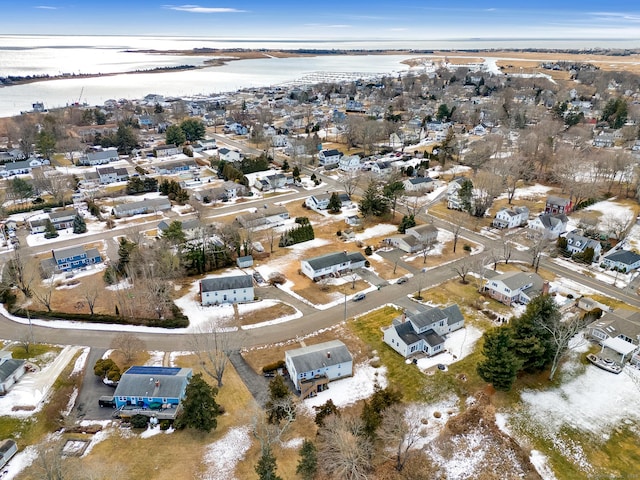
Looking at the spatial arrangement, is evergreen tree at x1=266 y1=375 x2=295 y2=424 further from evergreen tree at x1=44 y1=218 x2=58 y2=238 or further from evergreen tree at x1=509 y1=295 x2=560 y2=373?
evergreen tree at x1=44 y1=218 x2=58 y2=238

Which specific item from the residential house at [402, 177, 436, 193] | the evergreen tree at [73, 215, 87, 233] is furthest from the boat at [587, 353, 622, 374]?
the evergreen tree at [73, 215, 87, 233]

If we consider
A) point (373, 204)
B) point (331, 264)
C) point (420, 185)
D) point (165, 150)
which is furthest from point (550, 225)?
point (165, 150)

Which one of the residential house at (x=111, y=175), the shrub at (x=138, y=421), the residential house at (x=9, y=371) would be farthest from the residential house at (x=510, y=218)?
the residential house at (x=111, y=175)

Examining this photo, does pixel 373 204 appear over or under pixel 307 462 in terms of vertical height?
under

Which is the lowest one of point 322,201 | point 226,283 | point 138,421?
point 322,201

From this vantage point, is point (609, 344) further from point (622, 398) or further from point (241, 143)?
point (241, 143)

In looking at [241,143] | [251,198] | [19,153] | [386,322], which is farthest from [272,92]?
[386,322]

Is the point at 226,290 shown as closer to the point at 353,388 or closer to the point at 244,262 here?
the point at 244,262
